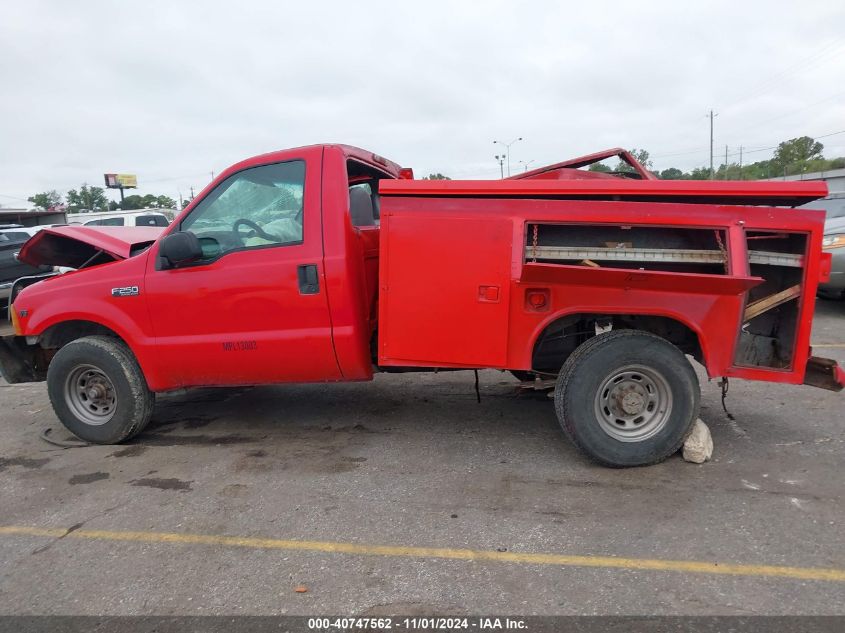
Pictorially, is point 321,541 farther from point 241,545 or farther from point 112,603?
point 112,603

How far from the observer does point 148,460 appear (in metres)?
4.34

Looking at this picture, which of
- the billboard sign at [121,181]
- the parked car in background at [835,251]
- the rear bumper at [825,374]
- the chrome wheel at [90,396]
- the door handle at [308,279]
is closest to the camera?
the rear bumper at [825,374]

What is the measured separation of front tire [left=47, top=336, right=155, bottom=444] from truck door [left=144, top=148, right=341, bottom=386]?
14.2 inches

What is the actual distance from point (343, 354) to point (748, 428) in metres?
3.06

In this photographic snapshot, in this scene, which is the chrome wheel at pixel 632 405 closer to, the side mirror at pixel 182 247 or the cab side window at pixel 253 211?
the cab side window at pixel 253 211

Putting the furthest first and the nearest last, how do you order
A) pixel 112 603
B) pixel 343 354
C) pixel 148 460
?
pixel 148 460, pixel 343 354, pixel 112 603

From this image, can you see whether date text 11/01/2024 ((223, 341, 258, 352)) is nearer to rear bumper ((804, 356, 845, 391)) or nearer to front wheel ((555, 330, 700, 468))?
front wheel ((555, 330, 700, 468))

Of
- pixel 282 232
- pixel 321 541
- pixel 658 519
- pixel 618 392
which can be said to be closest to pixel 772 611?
pixel 658 519

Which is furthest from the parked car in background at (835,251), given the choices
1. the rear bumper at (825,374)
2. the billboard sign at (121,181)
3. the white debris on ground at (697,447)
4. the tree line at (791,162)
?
the billboard sign at (121,181)

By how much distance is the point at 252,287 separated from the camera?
13.3ft

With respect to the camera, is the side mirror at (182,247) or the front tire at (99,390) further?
the front tire at (99,390)

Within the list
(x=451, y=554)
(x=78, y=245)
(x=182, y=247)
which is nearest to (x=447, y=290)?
(x=451, y=554)

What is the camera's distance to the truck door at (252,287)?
158 inches

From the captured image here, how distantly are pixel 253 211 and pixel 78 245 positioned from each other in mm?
1974
